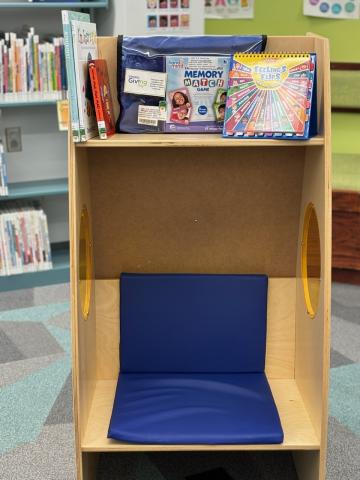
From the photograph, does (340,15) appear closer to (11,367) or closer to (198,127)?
(198,127)

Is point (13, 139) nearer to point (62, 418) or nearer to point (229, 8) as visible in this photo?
point (229, 8)

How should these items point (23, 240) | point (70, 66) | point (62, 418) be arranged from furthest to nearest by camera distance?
point (23, 240) → point (62, 418) → point (70, 66)

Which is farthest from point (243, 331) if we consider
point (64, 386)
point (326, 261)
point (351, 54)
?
point (351, 54)

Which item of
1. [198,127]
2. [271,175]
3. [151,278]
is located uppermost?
[198,127]

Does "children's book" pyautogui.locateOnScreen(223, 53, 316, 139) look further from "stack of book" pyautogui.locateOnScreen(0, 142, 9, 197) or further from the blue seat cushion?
"stack of book" pyautogui.locateOnScreen(0, 142, 9, 197)

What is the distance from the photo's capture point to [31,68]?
12.1 feet

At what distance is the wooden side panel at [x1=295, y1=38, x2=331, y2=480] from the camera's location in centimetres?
183

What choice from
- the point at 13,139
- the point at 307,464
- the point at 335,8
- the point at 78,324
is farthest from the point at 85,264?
the point at 335,8

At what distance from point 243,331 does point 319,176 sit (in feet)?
2.08

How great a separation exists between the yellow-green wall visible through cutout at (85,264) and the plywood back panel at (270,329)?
0.13m

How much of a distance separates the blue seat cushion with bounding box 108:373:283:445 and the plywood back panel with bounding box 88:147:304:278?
376mm

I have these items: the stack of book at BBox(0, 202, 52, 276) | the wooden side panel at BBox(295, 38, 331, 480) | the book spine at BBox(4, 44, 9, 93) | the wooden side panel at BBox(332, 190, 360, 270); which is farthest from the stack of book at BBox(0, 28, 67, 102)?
the wooden side panel at BBox(295, 38, 331, 480)

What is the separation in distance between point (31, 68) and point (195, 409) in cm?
245

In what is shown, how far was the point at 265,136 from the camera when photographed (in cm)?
181
